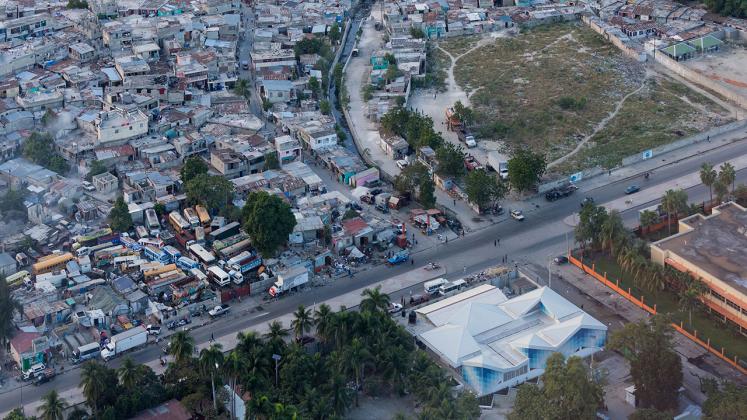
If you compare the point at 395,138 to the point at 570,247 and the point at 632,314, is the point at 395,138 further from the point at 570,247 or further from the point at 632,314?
the point at 632,314

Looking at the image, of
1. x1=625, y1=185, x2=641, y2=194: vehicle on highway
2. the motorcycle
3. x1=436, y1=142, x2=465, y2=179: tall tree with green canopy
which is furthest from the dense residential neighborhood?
the motorcycle

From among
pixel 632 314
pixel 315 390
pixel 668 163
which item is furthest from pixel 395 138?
pixel 315 390

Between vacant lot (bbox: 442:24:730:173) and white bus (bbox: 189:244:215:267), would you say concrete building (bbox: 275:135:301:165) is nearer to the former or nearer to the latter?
white bus (bbox: 189:244:215:267)

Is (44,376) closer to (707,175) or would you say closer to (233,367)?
(233,367)

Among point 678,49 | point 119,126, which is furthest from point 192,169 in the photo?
point 678,49

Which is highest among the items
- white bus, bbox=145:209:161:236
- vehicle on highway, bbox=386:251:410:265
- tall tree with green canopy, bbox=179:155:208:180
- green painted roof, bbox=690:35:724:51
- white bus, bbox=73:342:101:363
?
tall tree with green canopy, bbox=179:155:208:180

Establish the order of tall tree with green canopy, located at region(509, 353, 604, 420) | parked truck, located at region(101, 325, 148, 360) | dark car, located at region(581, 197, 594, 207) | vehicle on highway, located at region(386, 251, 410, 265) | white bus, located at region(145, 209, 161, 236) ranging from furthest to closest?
dark car, located at region(581, 197, 594, 207), white bus, located at region(145, 209, 161, 236), vehicle on highway, located at region(386, 251, 410, 265), parked truck, located at region(101, 325, 148, 360), tall tree with green canopy, located at region(509, 353, 604, 420)
